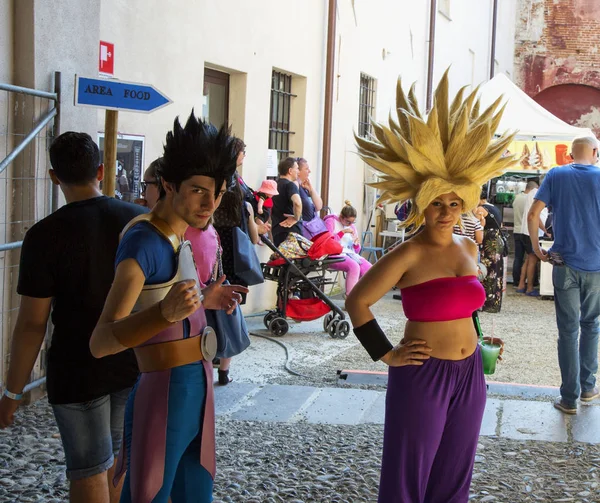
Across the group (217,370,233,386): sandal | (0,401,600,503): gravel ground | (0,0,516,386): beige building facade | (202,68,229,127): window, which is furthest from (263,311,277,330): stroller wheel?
(0,401,600,503): gravel ground

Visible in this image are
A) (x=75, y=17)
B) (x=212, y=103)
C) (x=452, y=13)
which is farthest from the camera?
(x=452, y=13)

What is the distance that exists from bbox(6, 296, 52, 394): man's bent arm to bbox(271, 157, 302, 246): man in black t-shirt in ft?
22.0

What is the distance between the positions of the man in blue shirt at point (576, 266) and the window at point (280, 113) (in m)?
5.43

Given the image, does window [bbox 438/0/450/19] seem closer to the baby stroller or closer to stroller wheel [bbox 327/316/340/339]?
the baby stroller

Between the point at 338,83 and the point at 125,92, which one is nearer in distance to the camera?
the point at 125,92

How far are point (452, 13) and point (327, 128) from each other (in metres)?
8.76

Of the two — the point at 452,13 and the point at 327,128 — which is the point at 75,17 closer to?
the point at 327,128

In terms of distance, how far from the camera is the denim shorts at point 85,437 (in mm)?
3119

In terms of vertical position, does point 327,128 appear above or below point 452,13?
below

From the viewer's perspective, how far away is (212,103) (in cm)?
976

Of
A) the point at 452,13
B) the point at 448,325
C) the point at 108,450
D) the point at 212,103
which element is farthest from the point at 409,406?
the point at 452,13

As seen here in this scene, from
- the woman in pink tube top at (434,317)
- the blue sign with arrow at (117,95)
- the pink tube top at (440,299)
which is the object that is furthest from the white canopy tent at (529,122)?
the pink tube top at (440,299)

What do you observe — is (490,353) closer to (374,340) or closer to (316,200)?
(374,340)

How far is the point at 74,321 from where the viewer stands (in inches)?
124
